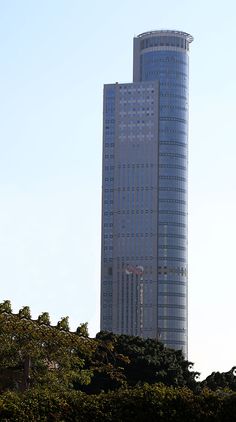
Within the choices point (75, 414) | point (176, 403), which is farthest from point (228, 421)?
point (75, 414)

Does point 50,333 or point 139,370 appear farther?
point 139,370

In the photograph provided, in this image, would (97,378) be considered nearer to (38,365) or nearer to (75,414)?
(38,365)

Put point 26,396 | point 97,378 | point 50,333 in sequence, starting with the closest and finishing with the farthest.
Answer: point 26,396, point 50,333, point 97,378

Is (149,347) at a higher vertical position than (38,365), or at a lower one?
higher

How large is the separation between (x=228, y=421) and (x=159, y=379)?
54974 mm

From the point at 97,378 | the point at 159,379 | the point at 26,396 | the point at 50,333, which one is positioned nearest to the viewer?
the point at 26,396

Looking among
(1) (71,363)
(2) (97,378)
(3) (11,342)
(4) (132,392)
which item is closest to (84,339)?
(1) (71,363)

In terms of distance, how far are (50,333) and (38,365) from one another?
148 centimetres

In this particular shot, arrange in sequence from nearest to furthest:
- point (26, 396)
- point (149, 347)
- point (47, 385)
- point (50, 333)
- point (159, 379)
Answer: point (26, 396) < point (47, 385) < point (50, 333) < point (159, 379) < point (149, 347)

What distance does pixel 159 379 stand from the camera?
86.0 metres

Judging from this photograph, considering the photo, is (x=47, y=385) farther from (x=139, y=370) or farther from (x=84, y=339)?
(x=139, y=370)

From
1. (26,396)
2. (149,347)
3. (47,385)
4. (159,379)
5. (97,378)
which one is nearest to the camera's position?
(26,396)

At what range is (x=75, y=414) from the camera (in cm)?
3050

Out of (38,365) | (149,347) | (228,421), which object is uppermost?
(149,347)
